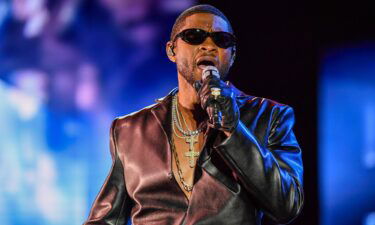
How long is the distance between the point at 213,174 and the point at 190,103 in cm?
38

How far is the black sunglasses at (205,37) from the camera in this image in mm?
1990

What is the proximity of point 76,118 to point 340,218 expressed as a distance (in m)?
1.74

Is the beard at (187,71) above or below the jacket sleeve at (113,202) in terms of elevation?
above

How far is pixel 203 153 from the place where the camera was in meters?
1.92

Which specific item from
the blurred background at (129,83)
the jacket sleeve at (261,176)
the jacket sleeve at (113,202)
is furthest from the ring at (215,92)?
the blurred background at (129,83)

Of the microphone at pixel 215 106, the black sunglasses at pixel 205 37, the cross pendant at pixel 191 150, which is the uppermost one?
the black sunglasses at pixel 205 37

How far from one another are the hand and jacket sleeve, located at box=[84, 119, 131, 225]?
2.03 ft

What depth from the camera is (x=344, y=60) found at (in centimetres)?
369

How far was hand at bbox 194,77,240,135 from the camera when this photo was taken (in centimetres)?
162

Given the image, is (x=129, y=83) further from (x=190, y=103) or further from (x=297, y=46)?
(x=190, y=103)

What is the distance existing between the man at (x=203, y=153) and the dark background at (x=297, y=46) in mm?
1599

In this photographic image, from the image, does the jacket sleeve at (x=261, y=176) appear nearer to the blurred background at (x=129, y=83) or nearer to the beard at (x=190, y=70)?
the beard at (x=190, y=70)

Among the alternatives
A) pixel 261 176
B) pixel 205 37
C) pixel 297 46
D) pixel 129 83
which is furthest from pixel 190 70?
pixel 297 46

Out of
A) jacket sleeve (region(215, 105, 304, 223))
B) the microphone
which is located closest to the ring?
the microphone
